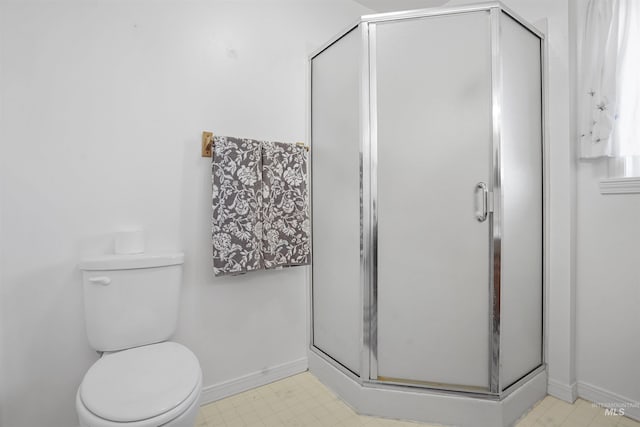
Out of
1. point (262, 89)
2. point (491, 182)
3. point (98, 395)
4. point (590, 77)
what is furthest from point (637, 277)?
point (98, 395)

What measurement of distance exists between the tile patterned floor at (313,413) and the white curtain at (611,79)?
1239 mm

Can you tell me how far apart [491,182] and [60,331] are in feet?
6.42

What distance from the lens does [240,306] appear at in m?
1.71

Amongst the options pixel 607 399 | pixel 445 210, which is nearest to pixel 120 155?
pixel 445 210

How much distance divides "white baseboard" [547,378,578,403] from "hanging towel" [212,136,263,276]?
1.67m


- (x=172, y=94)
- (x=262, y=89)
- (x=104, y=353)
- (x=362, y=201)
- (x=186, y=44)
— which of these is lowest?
(x=104, y=353)

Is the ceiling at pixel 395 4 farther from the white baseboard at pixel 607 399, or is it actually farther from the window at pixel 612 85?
the white baseboard at pixel 607 399

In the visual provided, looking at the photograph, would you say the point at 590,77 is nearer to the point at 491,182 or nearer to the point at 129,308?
the point at 491,182

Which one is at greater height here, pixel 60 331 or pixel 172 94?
pixel 172 94

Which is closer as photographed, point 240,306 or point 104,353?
point 104,353

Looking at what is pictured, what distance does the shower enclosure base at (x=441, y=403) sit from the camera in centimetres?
139

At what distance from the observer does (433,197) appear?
1450mm

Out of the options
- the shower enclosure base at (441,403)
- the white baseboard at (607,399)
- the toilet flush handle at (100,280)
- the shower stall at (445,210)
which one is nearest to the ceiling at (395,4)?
the shower stall at (445,210)

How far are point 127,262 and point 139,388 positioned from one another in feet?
1.65
